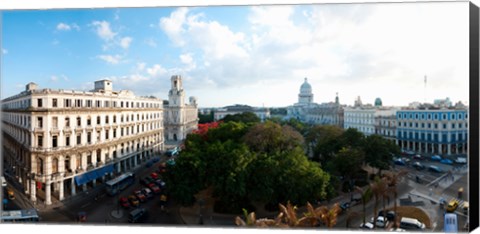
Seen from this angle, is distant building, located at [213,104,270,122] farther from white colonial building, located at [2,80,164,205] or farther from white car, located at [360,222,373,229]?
white car, located at [360,222,373,229]

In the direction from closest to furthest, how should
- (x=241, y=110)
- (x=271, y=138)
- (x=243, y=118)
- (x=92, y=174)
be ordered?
(x=92, y=174)
(x=271, y=138)
(x=241, y=110)
(x=243, y=118)

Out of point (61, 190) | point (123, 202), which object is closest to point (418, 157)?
point (123, 202)

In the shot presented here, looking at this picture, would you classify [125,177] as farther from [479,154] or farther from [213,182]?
[479,154]

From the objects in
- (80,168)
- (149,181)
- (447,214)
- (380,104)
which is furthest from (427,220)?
(80,168)

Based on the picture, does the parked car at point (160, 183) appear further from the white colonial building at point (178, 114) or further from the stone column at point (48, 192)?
the stone column at point (48, 192)

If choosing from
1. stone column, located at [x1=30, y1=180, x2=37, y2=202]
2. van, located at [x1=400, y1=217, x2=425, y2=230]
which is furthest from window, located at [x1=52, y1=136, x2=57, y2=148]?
van, located at [x1=400, y1=217, x2=425, y2=230]

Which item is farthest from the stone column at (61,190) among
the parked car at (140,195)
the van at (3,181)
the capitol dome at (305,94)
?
the capitol dome at (305,94)

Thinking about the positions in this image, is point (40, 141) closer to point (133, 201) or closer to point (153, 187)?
point (133, 201)
